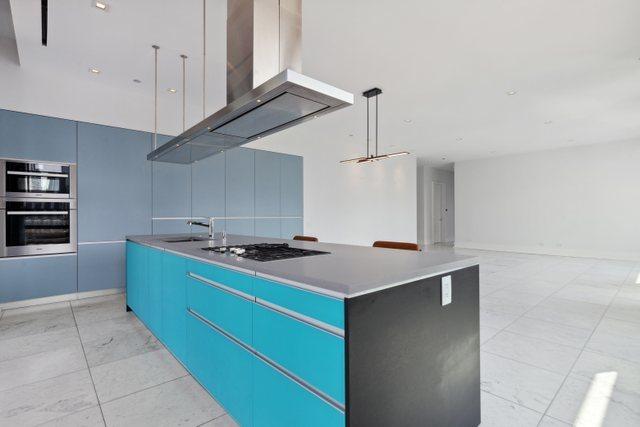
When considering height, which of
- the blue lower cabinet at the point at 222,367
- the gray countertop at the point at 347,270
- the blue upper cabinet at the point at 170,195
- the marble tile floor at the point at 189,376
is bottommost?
the marble tile floor at the point at 189,376

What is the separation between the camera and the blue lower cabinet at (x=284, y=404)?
3.70 feet

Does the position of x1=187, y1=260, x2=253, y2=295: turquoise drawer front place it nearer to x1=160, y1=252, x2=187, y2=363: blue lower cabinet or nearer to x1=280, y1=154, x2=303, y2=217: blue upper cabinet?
x1=160, y1=252, x2=187, y2=363: blue lower cabinet

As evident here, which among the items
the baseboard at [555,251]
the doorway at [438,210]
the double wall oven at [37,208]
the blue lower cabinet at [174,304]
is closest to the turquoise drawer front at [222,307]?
the blue lower cabinet at [174,304]

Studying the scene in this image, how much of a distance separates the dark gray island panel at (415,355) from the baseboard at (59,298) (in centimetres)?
462

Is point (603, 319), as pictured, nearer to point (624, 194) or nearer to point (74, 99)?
point (624, 194)

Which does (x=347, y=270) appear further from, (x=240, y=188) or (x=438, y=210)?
(x=438, y=210)

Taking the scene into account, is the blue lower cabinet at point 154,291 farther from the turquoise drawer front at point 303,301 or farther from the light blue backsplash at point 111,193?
the light blue backsplash at point 111,193

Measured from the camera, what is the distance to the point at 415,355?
1.34m

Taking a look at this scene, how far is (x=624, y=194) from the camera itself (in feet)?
25.1

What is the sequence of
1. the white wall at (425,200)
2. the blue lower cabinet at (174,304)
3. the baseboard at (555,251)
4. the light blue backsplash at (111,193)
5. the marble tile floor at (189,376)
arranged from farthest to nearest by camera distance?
the white wall at (425,200) → the baseboard at (555,251) → the light blue backsplash at (111,193) → the blue lower cabinet at (174,304) → the marble tile floor at (189,376)

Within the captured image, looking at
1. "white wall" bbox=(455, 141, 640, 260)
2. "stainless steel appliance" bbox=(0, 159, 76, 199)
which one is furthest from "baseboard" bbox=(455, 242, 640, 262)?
"stainless steel appliance" bbox=(0, 159, 76, 199)

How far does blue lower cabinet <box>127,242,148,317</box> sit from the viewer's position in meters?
3.03

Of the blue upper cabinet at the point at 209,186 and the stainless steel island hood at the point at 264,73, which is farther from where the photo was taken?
the blue upper cabinet at the point at 209,186

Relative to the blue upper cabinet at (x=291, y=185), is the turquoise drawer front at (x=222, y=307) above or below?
below
